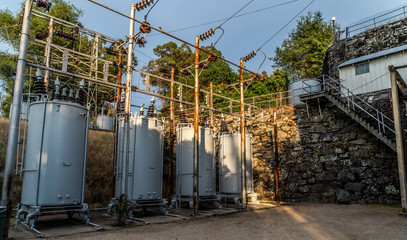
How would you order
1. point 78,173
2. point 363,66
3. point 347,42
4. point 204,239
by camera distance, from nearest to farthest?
point 204,239 < point 78,173 < point 363,66 < point 347,42

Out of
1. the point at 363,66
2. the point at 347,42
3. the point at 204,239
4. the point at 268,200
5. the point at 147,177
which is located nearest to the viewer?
the point at 204,239

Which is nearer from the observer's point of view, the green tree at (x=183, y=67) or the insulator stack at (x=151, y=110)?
the insulator stack at (x=151, y=110)

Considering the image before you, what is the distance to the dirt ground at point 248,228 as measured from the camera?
8109 millimetres

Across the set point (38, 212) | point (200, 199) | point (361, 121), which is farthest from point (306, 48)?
point (38, 212)

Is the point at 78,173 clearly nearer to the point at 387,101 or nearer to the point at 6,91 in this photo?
the point at 387,101

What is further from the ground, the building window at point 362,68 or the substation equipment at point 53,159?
the building window at point 362,68

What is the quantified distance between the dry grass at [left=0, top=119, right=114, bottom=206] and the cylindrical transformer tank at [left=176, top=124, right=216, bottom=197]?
14.8 ft

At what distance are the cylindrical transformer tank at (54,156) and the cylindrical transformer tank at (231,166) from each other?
930cm

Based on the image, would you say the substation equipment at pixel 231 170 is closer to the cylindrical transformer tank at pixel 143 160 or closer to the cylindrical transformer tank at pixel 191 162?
the cylindrical transformer tank at pixel 191 162

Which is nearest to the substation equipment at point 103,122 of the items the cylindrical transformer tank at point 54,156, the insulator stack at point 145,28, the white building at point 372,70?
the cylindrical transformer tank at point 54,156

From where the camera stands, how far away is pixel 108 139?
79.5 ft

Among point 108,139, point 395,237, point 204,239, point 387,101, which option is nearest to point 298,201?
point 387,101

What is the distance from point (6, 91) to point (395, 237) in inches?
1508

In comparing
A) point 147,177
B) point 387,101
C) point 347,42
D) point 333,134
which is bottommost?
point 147,177
